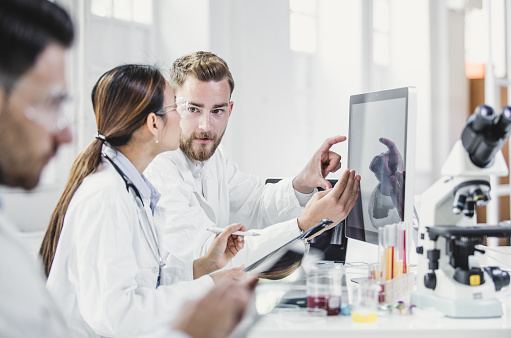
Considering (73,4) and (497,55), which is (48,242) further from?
(497,55)

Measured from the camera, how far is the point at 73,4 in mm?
2801

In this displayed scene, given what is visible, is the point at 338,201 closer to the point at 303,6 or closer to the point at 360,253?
the point at 360,253

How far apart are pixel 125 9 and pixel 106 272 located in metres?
2.42

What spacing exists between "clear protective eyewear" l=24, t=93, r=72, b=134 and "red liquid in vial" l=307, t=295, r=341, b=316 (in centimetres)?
79

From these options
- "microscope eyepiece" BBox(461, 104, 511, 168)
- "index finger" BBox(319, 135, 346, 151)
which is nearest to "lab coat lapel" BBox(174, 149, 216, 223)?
"index finger" BBox(319, 135, 346, 151)

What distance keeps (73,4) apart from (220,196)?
1.23 m

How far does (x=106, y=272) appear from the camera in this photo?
1279 millimetres

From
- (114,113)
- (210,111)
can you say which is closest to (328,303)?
(114,113)

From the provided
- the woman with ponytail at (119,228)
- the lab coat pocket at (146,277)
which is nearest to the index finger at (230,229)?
the woman with ponytail at (119,228)

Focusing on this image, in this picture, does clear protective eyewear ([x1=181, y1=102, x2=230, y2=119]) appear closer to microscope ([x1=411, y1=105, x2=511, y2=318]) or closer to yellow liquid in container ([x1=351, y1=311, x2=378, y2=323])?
microscope ([x1=411, y1=105, x2=511, y2=318])

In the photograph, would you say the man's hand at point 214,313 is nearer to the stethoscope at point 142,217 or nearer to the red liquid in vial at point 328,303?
the red liquid in vial at point 328,303

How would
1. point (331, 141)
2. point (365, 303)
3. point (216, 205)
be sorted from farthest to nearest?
point (216, 205) → point (331, 141) → point (365, 303)

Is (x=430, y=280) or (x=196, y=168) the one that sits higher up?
(x=196, y=168)

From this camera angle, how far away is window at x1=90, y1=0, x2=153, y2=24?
3.16 meters
